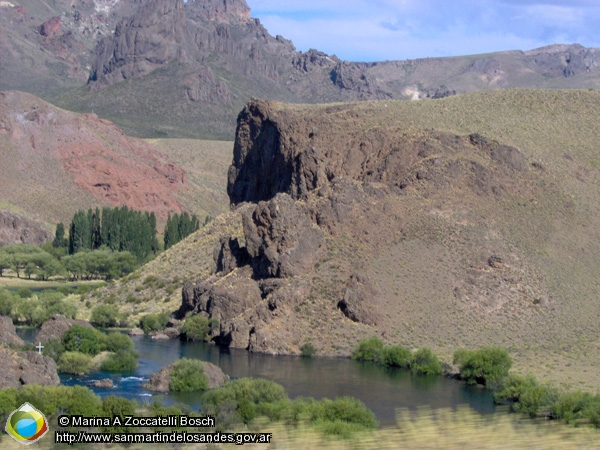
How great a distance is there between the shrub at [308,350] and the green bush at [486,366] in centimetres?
970

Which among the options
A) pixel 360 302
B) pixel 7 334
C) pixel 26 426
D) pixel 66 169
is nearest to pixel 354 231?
pixel 360 302

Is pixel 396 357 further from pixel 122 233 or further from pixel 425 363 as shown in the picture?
pixel 122 233

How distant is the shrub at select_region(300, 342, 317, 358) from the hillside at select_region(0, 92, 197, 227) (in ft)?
290

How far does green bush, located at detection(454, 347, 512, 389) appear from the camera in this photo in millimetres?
54688

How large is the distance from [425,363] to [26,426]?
45.4 m

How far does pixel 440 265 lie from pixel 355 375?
1731 cm

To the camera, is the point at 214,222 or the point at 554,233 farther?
the point at 214,222

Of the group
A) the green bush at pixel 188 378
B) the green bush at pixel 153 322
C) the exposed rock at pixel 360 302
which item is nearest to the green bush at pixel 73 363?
the green bush at pixel 188 378

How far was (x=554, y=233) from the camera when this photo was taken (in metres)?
77.8

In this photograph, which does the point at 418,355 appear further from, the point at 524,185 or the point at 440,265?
the point at 524,185

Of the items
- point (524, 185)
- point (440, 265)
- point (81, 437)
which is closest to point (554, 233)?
point (524, 185)

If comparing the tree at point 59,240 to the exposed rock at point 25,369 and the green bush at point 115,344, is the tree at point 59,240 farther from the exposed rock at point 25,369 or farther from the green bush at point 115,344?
the exposed rock at point 25,369

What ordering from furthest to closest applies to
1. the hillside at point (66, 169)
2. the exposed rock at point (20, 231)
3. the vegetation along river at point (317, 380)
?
the hillside at point (66, 169) < the exposed rock at point (20, 231) < the vegetation along river at point (317, 380)

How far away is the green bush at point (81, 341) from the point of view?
58.2 meters
